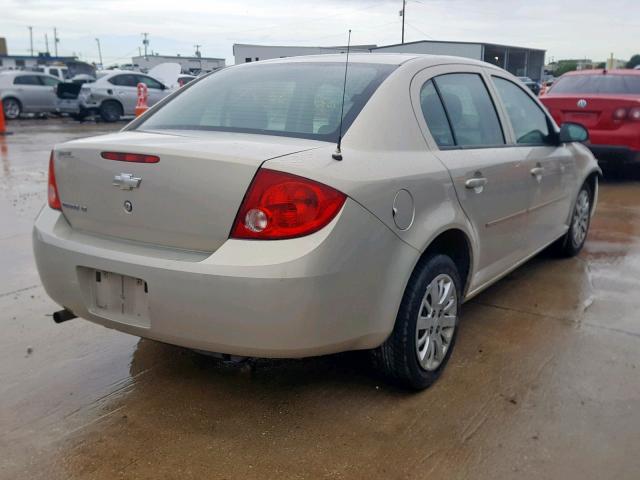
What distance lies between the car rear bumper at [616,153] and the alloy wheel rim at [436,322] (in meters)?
6.42

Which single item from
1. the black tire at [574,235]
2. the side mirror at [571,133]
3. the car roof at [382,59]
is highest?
Answer: the car roof at [382,59]

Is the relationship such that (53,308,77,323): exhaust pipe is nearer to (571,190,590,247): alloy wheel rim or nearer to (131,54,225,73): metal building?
(571,190,590,247): alloy wheel rim

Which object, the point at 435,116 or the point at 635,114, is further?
the point at 635,114

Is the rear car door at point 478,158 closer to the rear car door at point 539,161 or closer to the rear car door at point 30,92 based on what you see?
the rear car door at point 539,161

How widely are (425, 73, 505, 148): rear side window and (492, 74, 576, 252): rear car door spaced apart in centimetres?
18

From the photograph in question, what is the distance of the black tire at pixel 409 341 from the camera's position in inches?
107

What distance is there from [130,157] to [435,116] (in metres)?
1.49

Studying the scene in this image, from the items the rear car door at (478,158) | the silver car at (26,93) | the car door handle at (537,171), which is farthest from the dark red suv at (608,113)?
the silver car at (26,93)

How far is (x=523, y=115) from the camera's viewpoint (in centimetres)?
411

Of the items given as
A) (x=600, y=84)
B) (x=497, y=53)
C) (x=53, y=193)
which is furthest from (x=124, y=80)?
(x=497, y=53)

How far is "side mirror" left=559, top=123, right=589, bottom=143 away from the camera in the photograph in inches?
171

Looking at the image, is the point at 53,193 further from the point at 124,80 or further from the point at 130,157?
the point at 124,80

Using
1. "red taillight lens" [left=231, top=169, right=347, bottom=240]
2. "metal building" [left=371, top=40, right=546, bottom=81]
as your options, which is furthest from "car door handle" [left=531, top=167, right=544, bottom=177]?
"metal building" [left=371, top=40, right=546, bottom=81]

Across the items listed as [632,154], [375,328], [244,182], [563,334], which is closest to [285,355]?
[375,328]
